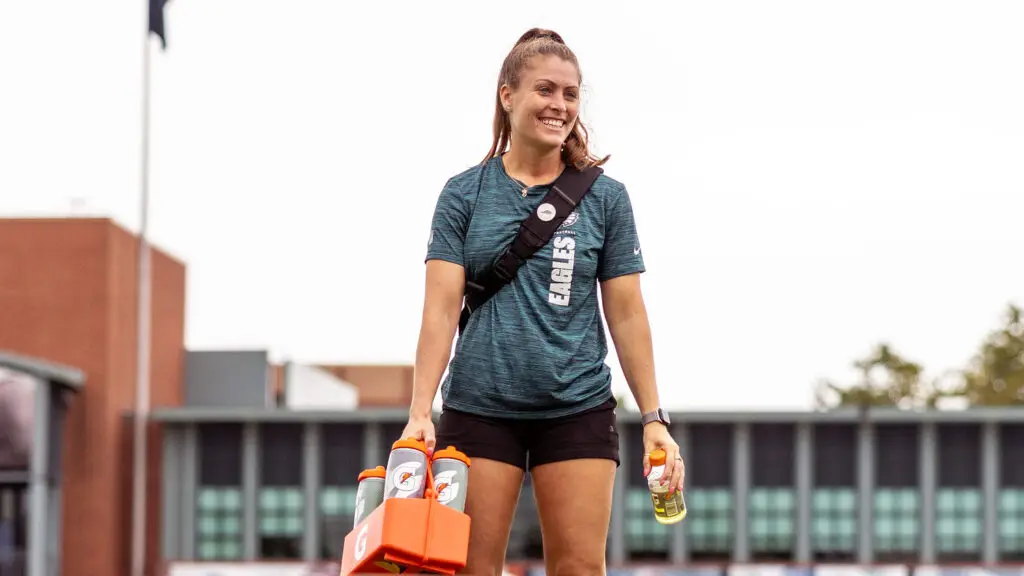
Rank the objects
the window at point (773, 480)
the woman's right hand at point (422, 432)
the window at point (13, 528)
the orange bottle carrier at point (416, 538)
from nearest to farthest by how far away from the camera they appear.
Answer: the orange bottle carrier at point (416, 538), the woman's right hand at point (422, 432), the window at point (13, 528), the window at point (773, 480)

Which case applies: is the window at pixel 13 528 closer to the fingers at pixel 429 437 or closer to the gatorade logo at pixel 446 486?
the fingers at pixel 429 437

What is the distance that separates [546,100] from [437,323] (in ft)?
2.16

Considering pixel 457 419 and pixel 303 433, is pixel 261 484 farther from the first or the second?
pixel 457 419

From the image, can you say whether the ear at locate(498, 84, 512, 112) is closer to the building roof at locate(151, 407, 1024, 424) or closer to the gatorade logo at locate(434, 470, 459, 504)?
the gatorade logo at locate(434, 470, 459, 504)

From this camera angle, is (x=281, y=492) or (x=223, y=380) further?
(x=223, y=380)

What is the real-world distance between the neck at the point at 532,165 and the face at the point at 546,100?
6 centimetres

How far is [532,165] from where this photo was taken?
13.0 feet

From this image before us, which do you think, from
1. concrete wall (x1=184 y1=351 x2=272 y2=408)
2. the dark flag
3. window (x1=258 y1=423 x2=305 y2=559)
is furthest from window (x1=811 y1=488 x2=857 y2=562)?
the dark flag

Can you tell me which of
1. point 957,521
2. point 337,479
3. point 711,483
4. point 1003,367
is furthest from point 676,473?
point 1003,367

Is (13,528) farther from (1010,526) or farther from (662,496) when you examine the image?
(662,496)

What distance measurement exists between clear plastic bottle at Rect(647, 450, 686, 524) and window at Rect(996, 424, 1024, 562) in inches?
2113

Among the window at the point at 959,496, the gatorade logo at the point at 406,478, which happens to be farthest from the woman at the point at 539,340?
the window at the point at 959,496

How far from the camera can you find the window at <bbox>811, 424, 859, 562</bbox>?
54250 millimetres

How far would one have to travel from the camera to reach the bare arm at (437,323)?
12.6 feet
